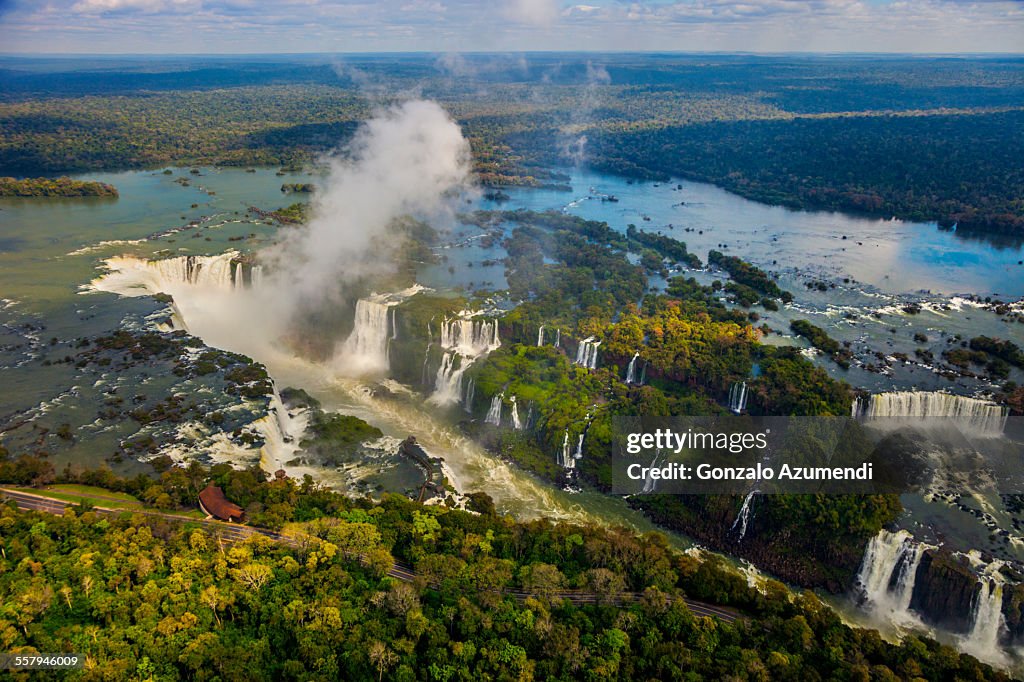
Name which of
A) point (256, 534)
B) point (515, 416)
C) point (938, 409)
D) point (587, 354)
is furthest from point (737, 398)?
point (256, 534)

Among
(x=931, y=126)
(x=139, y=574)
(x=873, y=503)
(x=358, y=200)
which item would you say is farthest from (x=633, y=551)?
(x=931, y=126)

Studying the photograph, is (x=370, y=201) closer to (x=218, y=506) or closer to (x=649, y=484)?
(x=218, y=506)

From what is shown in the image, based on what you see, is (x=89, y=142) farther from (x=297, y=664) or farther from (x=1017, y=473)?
(x=1017, y=473)

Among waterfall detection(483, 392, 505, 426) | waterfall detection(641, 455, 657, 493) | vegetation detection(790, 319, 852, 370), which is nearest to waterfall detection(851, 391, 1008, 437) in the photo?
vegetation detection(790, 319, 852, 370)

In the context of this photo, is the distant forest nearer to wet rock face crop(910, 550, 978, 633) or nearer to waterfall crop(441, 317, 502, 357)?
waterfall crop(441, 317, 502, 357)

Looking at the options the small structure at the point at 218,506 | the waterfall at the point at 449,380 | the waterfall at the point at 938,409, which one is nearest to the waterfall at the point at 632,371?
the waterfall at the point at 449,380

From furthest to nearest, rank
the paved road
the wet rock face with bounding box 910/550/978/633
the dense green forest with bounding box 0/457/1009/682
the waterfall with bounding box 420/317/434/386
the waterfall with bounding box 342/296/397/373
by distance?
1. the waterfall with bounding box 342/296/397/373
2. the waterfall with bounding box 420/317/434/386
3. the wet rock face with bounding box 910/550/978/633
4. the paved road
5. the dense green forest with bounding box 0/457/1009/682

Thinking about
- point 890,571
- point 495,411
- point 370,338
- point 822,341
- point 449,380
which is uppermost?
point 822,341
